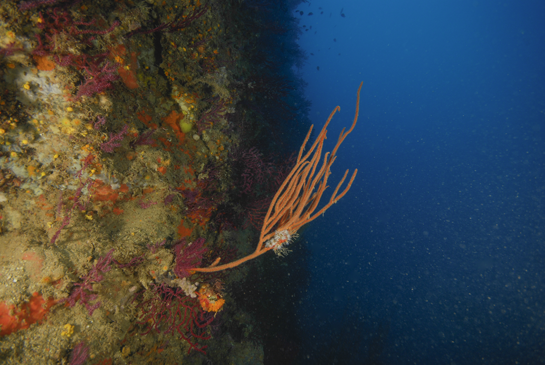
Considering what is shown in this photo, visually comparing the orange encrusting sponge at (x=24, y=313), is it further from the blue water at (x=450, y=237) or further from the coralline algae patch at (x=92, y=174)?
the blue water at (x=450, y=237)

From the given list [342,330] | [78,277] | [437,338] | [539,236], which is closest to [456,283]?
[437,338]

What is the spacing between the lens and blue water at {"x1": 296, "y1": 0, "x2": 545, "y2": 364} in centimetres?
888

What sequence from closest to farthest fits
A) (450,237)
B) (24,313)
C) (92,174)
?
(24,313) → (92,174) → (450,237)

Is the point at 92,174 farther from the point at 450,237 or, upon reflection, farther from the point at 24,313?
the point at 450,237

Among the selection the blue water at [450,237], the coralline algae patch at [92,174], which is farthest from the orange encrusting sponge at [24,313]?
the blue water at [450,237]

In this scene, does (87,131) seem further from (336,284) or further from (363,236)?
(363,236)

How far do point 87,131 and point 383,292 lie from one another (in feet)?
50.7

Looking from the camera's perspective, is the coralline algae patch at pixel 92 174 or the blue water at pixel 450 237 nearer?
the coralline algae patch at pixel 92 174

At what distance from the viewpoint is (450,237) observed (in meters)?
16.7

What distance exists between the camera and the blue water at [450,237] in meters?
8.88

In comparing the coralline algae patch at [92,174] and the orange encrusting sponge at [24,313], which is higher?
the coralline algae patch at [92,174]

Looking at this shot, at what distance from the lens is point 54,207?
1.54m

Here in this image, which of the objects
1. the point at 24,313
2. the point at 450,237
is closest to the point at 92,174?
the point at 24,313

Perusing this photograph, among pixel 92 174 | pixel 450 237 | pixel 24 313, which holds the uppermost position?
pixel 450 237
